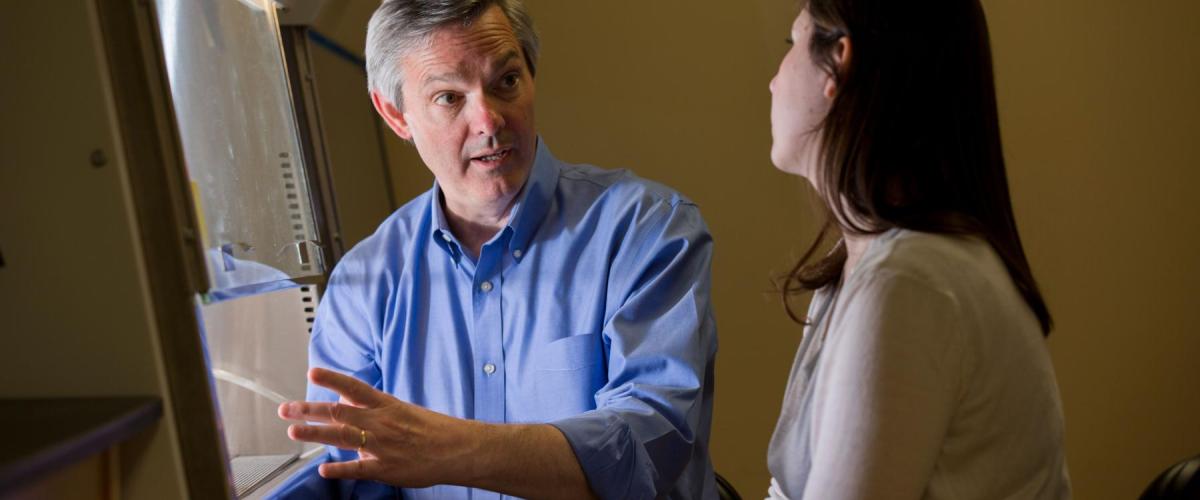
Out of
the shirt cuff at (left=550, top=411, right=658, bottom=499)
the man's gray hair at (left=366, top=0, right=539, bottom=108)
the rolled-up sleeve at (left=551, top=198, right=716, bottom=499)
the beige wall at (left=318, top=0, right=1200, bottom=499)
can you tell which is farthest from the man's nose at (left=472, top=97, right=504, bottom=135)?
the beige wall at (left=318, top=0, right=1200, bottom=499)

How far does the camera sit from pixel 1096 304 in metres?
2.54

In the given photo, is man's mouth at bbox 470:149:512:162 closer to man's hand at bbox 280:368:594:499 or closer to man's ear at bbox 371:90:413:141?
man's ear at bbox 371:90:413:141

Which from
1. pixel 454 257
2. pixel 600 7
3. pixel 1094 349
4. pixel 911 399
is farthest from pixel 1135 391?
pixel 911 399

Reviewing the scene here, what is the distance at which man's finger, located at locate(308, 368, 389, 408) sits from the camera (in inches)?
40.7

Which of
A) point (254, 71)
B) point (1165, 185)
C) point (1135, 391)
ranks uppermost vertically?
point (254, 71)

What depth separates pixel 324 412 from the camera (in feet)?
3.51

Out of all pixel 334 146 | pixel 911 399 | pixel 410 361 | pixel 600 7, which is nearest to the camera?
pixel 911 399

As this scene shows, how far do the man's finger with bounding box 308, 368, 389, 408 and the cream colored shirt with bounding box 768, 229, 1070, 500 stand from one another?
Result: 1.51 ft

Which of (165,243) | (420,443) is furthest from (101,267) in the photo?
(420,443)

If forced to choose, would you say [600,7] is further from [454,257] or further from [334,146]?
[454,257]

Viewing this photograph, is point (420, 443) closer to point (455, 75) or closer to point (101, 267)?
point (101, 267)

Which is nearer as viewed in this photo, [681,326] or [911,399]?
[911,399]

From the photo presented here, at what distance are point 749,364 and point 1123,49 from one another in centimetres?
118

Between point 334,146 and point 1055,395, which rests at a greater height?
point 334,146
